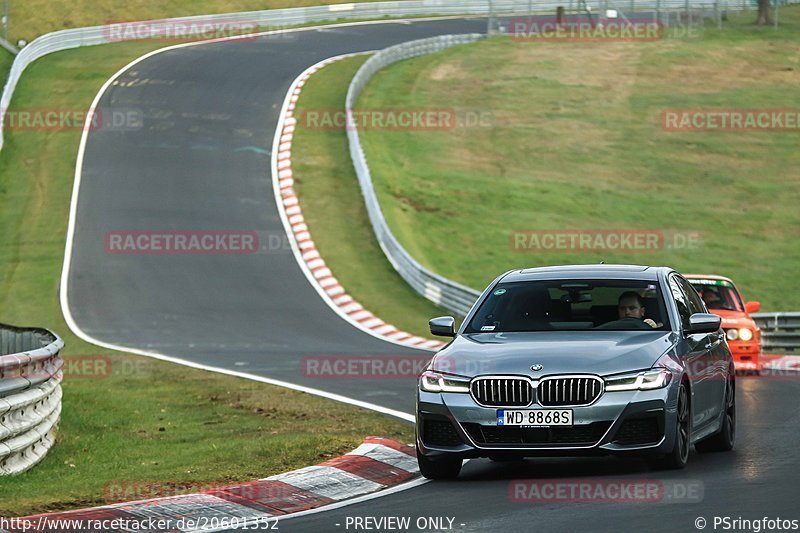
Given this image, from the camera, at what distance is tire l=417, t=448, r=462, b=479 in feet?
35.4

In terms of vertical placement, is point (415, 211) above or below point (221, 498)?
below

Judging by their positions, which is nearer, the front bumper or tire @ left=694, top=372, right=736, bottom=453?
the front bumper

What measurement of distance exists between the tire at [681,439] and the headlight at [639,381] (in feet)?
0.91

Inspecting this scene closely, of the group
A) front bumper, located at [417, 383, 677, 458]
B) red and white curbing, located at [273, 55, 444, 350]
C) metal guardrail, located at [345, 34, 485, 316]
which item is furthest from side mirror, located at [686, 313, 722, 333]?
metal guardrail, located at [345, 34, 485, 316]

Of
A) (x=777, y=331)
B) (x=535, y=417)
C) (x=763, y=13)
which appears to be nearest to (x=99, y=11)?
(x=763, y=13)

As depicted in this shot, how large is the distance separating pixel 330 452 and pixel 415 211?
2750 cm

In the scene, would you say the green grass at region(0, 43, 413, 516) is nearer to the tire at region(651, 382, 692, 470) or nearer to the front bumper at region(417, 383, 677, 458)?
the front bumper at region(417, 383, 677, 458)

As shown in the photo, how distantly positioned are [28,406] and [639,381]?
16.1ft

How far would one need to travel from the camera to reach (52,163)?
139 ft

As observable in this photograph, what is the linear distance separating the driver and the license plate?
156 centimetres

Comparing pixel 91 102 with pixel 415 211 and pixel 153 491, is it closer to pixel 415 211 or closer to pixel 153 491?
pixel 415 211

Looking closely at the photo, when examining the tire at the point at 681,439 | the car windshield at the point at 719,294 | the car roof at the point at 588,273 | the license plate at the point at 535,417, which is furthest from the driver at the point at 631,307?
the car windshield at the point at 719,294

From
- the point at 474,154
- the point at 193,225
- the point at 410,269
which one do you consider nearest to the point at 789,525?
the point at 410,269

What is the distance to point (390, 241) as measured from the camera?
3491 centimetres
